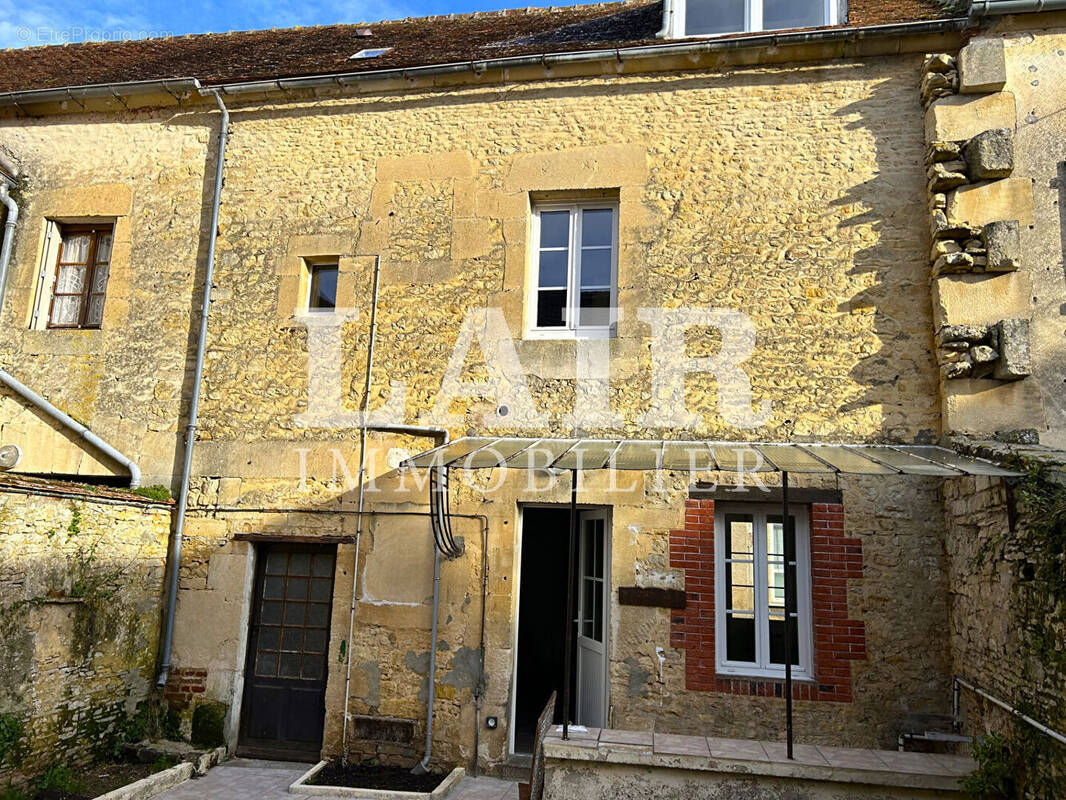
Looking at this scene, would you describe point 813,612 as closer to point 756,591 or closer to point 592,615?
point 756,591

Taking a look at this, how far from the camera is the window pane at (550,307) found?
650 centimetres

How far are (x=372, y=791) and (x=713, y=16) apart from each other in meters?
7.03

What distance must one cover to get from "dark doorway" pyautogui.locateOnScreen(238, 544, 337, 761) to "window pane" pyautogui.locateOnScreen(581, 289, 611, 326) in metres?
2.95

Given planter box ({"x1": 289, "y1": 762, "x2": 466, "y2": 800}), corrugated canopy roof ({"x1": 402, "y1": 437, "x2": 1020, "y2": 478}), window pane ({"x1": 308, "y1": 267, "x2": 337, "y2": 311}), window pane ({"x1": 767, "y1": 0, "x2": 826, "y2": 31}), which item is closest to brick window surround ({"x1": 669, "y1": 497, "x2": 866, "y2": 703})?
corrugated canopy roof ({"x1": 402, "y1": 437, "x2": 1020, "y2": 478})

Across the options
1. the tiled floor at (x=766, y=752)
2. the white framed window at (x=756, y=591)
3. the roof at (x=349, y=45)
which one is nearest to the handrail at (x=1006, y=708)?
the tiled floor at (x=766, y=752)

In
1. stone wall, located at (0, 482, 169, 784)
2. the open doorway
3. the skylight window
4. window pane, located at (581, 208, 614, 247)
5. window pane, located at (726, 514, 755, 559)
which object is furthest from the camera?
the skylight window

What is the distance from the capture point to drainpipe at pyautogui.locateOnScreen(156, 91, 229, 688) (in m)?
6.39

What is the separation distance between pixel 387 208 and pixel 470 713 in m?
4.33

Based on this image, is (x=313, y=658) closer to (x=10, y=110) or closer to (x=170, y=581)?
(x=170, y=581)

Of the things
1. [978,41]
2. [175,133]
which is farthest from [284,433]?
[978,41]

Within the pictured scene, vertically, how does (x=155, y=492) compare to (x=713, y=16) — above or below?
below

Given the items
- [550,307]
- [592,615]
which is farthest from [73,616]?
[550,307]

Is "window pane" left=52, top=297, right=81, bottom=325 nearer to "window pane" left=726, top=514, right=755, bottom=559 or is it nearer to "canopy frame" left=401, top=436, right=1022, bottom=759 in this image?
"canopy frame" left=401, top=436, right=1022, bottom=759

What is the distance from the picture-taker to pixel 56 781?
5.22 meters
